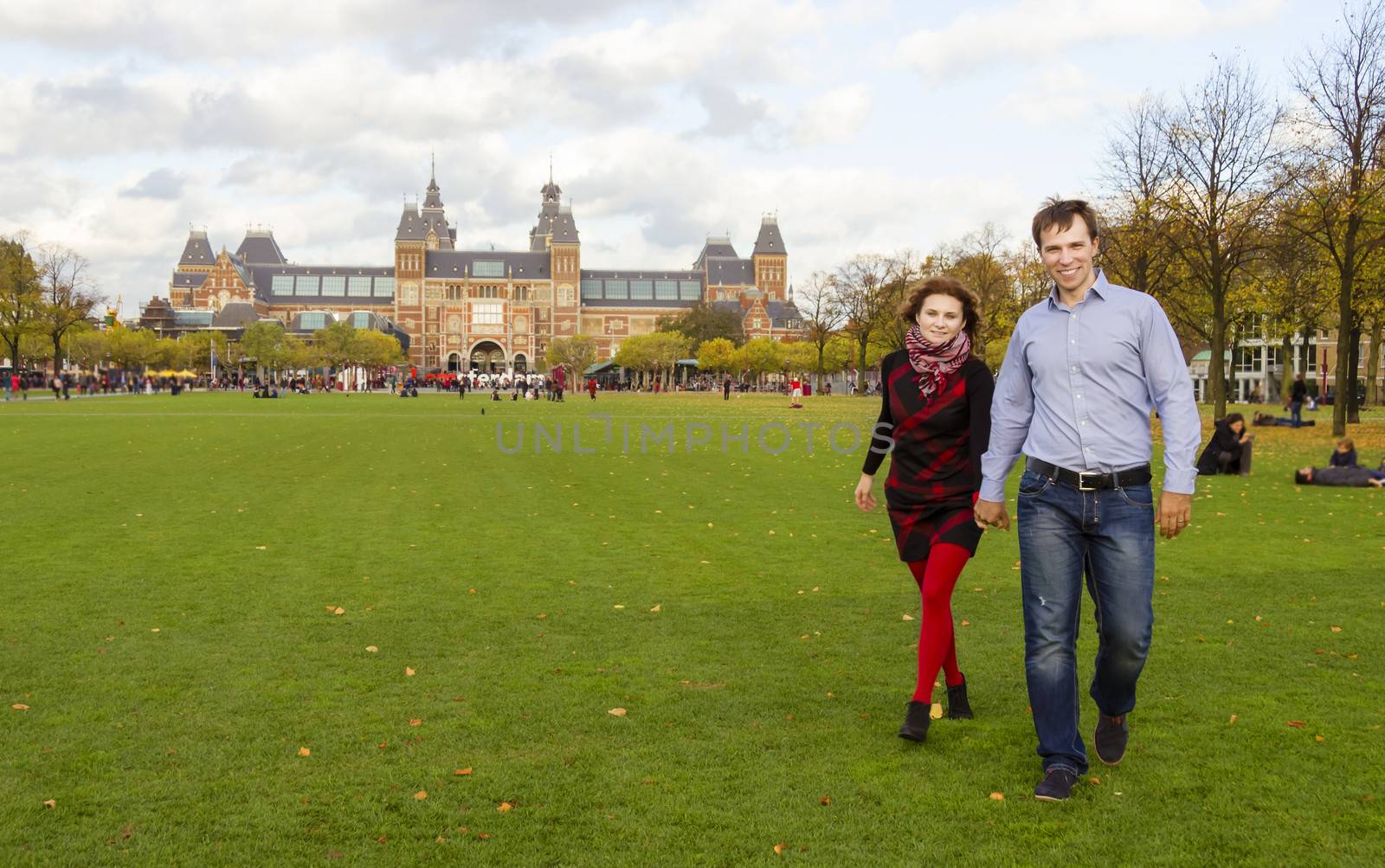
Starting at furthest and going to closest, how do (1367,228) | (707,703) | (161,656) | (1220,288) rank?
(1220,288)
(1367,228)
(161,656)
(707,703)

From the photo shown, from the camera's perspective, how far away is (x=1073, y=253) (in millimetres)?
4039

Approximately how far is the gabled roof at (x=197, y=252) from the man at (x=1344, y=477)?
166 metres

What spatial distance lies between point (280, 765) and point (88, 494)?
1101 centimetres

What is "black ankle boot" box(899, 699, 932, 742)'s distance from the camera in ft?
15.3

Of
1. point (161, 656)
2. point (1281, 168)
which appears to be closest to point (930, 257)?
point (1281, 168)

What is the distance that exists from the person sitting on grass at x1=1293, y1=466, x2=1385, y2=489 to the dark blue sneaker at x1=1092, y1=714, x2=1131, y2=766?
1305 cm

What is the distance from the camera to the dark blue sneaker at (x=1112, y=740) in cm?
443

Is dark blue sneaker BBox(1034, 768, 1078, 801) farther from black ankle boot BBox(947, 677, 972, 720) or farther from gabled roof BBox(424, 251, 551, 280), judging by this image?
gabled roof BBox(424, 251, 551, 280)

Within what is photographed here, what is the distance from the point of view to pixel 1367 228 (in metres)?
26.5

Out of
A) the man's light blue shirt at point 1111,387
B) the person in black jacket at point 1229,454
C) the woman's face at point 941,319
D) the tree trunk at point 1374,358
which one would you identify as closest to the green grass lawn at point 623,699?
the man's light blue shirt at point 1111,387

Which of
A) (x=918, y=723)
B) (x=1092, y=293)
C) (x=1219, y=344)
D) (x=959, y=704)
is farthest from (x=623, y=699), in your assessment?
(x=1219, y=344)

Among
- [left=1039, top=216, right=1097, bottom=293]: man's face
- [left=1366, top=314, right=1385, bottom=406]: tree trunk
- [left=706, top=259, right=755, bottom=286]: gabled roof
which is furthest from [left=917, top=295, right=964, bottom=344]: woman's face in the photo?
[left=706, top=259, right=755, bottom=286]: gabled roof

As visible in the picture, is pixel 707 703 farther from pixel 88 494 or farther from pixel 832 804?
pixel 88 494

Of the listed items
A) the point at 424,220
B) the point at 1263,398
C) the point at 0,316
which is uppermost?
the point at 424,220
